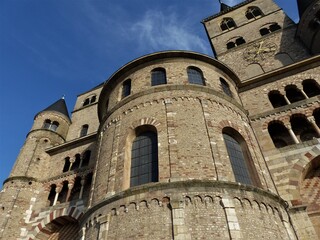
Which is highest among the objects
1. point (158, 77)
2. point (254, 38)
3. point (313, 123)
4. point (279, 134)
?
point (254, 38)

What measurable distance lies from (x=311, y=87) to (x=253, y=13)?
19597mm

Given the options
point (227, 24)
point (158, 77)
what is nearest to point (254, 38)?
point (227, 24)

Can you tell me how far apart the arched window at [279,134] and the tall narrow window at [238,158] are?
310 cm

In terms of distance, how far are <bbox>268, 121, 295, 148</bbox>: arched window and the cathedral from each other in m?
0.05

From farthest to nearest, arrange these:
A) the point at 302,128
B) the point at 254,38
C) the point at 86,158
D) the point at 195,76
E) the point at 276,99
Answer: the point at 254,38
the point at 86,158
the point at 276,99
the point at 195,76
the point at 302,128

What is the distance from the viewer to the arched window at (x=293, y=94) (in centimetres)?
1560

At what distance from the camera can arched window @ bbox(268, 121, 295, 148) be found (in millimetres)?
14087

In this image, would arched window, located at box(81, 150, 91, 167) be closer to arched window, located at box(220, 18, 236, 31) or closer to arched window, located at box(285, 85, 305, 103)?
arched window, located at box(285, 85, 305, 103)

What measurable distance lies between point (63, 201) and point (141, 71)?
10217 mm

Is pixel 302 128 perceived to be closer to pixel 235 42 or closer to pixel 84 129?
pixel 235 42

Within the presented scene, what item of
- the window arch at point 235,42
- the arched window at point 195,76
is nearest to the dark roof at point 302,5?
the window arch at point 235,42

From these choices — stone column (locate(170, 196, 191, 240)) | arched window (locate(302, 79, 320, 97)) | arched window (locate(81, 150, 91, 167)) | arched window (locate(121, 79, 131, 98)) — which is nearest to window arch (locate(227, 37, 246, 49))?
arched window (locate(302, 79, 320, 97))

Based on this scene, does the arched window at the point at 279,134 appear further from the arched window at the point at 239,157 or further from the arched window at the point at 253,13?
the arched window at the point at 253,13

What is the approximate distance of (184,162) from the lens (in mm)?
10219
